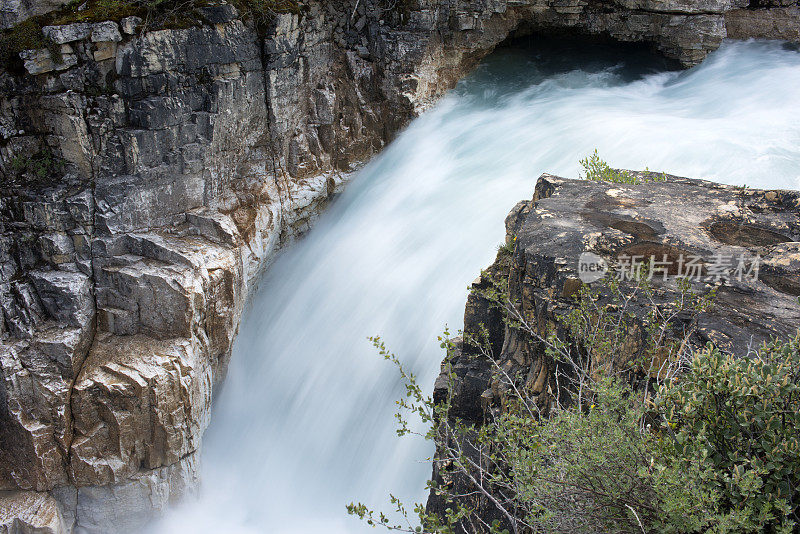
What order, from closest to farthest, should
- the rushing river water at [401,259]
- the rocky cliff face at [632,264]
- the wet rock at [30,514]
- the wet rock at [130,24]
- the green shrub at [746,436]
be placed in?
1. the green shrub at [746,436]
2. the rocky cliff face at [632,264]
3. the wet rock at [30,514]
4. the wet rock at [130,24]
5. the rushing river water at [401,259]

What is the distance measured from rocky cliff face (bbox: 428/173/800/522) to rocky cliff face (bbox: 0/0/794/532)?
3594 mm

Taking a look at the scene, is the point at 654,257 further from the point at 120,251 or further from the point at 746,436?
the point at 120,251

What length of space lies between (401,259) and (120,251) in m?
3.46

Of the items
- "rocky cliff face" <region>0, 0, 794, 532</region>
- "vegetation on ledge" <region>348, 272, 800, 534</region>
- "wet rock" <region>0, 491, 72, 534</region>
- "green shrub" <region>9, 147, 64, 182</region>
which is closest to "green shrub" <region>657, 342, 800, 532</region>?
"vegetation on ledge" <region>348, 272, 800, 534</region>

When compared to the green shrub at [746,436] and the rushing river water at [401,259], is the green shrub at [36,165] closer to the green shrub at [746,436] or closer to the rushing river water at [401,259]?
the rushing river water at [401,259]

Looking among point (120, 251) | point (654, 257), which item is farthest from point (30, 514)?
point (654, 257)

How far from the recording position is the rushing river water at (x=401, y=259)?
25.3 ft

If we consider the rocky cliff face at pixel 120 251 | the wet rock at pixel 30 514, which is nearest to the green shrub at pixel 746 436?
the rocky cliff face at pixel 120 251

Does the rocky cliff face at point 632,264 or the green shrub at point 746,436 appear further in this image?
the rocky cliff face at point 632,264

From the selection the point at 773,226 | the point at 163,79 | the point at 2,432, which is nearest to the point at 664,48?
the point at 773,226

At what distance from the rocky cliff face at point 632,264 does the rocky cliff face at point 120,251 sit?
359cm

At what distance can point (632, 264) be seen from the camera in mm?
4418

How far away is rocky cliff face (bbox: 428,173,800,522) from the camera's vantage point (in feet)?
13.0

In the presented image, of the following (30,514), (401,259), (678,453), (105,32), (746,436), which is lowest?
(30,514)
